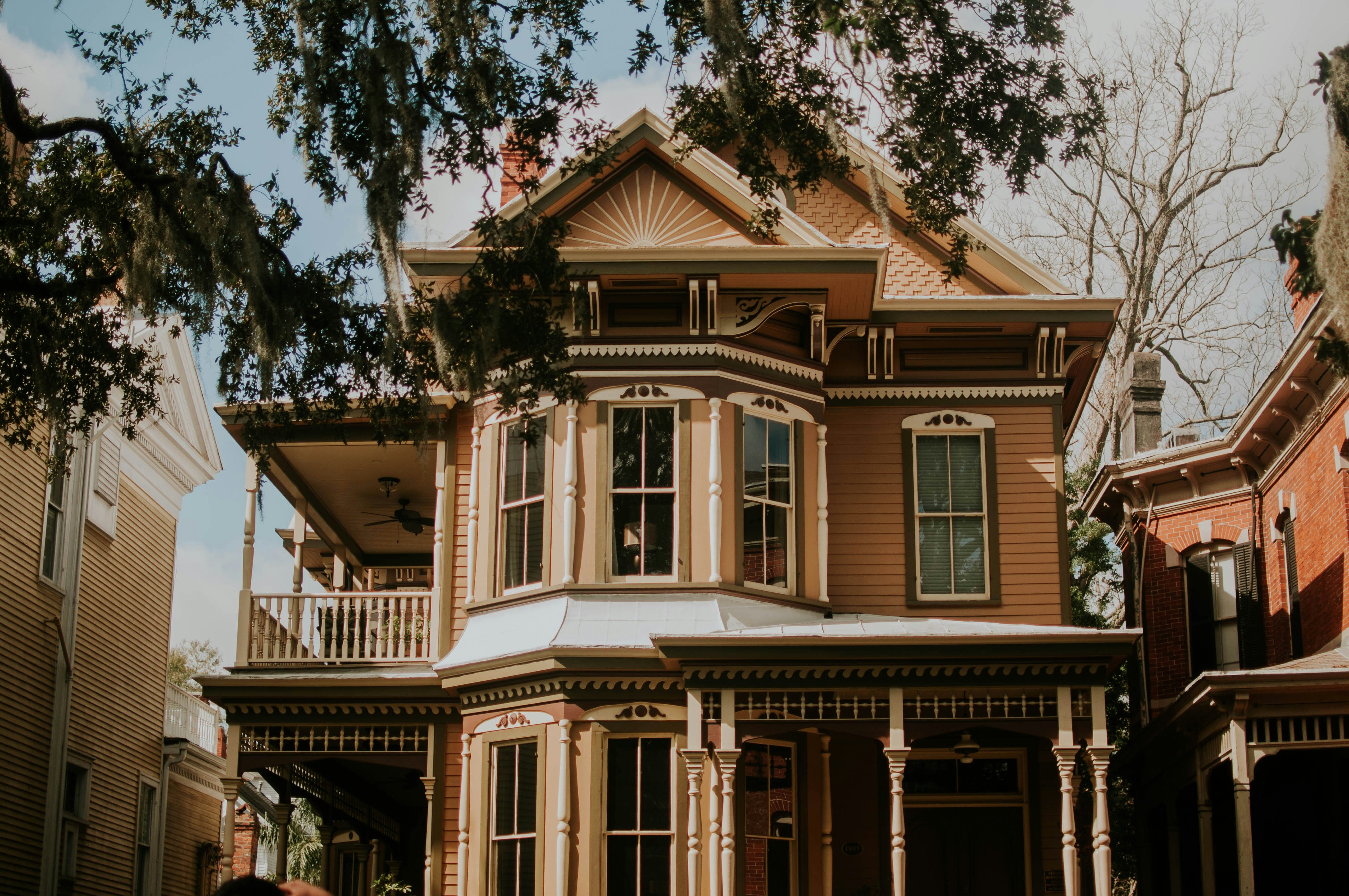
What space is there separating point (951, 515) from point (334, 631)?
6.76 meters

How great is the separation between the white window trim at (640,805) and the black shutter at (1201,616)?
865 centimetres

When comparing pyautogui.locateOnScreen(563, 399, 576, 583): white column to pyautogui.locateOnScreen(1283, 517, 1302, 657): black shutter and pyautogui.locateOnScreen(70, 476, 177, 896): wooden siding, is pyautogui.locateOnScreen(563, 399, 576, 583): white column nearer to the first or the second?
pyautogui.locateOnScreen(70, 476, 177, 896): wooden siding

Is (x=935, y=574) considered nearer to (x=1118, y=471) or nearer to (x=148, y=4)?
(x=1118, y=471)

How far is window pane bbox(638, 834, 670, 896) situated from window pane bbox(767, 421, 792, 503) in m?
3.68

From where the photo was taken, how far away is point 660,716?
1498cm

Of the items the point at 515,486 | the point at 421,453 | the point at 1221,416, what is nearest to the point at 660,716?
the point at 515,486

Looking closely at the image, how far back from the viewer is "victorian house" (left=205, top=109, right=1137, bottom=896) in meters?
14.2

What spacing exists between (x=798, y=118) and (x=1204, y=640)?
11.2 metres

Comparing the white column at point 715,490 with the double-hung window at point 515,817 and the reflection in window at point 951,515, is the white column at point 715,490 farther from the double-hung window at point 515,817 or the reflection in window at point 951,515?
the reflection in window at point 951,515

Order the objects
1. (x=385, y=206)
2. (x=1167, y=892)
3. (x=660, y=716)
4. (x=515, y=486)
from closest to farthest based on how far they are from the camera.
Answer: (x=385, y=206)
(x=660, y=716)
(x=515, y=486)
(x=1167, y=892)

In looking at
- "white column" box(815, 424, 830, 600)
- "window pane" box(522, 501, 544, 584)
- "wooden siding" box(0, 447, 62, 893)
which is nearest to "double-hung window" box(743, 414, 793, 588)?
"white column" box(815, 424, 830, 600)

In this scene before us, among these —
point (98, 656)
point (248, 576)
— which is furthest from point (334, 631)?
point (98, 656)

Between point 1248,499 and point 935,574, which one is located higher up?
point 1248,499

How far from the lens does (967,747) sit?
50.8 ft
